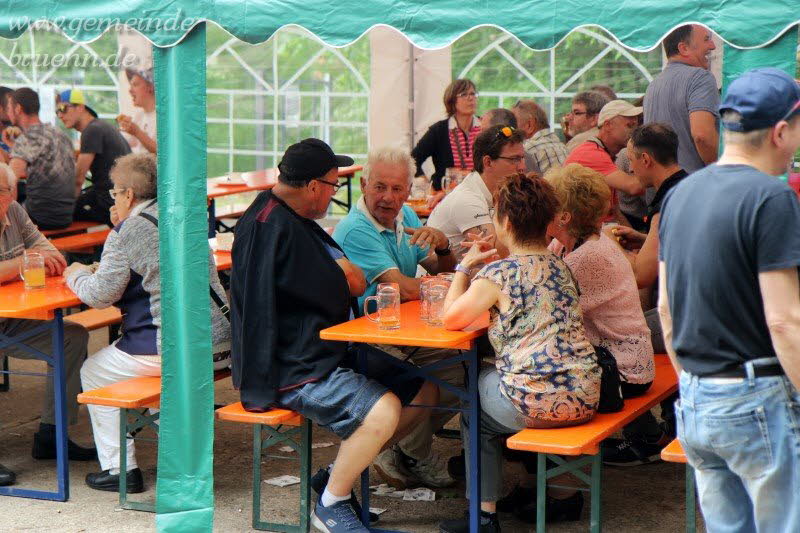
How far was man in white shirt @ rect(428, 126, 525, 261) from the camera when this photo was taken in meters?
5.22

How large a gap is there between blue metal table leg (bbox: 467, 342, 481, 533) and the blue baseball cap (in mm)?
1688

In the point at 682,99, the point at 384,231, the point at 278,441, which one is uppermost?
the point at 682,99

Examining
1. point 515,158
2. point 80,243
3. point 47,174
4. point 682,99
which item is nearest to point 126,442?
point 515,158

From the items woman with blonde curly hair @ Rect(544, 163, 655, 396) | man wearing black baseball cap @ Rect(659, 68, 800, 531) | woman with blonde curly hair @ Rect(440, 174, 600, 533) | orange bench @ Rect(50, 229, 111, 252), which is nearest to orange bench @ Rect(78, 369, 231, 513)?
woman with blonde curly hair @ Rect(440, 174, 600, 533)

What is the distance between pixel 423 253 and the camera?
17.2 feet

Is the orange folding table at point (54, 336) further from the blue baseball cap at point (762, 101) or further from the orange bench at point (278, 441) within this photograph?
the blue baseball cap at point (762, 101)

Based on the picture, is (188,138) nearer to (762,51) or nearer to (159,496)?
(159,496)

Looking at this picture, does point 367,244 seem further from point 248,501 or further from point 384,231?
point 248,501

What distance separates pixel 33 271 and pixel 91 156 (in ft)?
13.7

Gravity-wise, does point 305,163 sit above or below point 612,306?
above

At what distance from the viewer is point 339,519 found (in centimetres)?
426

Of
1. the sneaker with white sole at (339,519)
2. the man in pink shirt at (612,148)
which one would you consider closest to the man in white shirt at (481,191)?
the man in pink shirt at (612,148)

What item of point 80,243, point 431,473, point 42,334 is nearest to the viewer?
point 431,473

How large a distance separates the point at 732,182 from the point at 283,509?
2.68 meters
